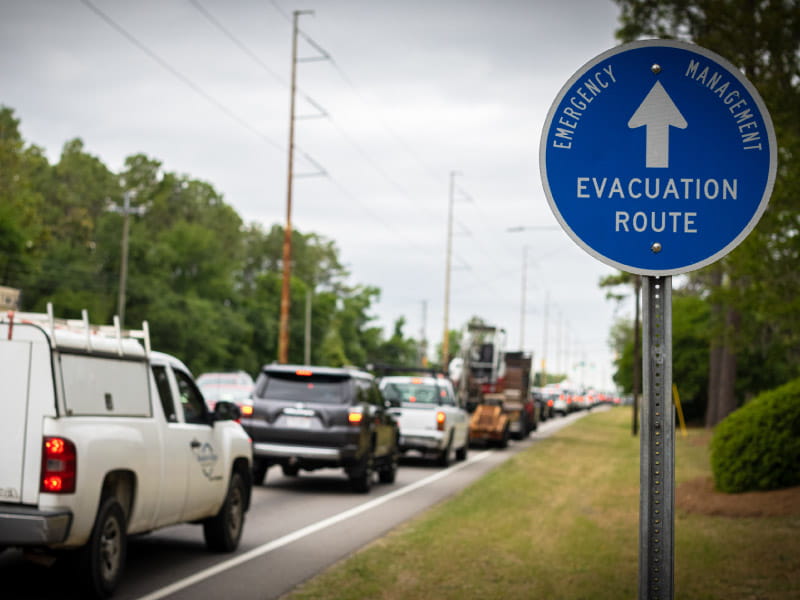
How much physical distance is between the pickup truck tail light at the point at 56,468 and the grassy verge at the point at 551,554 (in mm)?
2162

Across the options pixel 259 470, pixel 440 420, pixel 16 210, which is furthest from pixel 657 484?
pixel 16 210

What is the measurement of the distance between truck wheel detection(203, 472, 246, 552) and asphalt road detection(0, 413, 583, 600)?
0.44 feet

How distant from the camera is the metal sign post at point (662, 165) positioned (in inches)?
156

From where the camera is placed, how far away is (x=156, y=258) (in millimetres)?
76750

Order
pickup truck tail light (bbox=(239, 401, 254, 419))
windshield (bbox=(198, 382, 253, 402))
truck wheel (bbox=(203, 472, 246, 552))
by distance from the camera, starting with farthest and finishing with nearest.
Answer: windshield (bbox=(198, 382, 253, 402)) < pickup truck tail light (bbox=(239, 401, 254, 419)) < truck wheel (bbox=(203, 472, 246, 552))

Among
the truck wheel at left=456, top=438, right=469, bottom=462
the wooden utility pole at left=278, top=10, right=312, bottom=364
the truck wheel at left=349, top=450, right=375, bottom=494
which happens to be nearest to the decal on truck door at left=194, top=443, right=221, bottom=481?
the truck wheel at left=349, top=450, right=375, bottom=494

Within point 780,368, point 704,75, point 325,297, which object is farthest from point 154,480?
point 325,297

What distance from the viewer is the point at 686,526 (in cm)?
1388

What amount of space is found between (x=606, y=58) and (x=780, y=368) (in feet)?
148

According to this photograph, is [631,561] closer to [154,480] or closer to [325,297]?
[154,480]

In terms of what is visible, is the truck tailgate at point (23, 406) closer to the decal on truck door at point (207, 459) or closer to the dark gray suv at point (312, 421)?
the decal on truck door at point (207, 459)

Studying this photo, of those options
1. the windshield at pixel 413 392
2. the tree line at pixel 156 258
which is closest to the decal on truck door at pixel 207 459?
the windshield at pixel 413 392

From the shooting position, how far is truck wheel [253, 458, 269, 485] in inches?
718

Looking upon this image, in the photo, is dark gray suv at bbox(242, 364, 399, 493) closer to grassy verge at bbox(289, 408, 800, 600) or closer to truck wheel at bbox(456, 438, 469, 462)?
grassy verge at bbox(289, 408, 800, 600)
